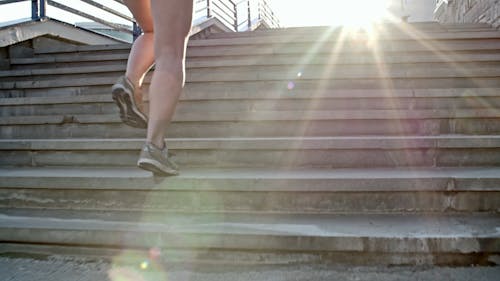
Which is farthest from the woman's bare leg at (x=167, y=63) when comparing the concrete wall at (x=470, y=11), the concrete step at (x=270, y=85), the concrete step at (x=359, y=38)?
the concrete wall at (x=470, y=11)

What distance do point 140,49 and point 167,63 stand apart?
29 cm

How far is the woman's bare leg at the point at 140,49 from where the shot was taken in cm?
172

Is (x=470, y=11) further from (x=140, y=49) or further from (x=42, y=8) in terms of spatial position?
(x=42, y=8)

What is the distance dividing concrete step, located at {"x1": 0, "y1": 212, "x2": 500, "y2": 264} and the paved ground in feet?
0.18

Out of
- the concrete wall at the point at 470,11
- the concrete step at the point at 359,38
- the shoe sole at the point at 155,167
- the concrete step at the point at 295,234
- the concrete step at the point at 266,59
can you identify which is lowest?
the concrete step at the point at 295,234

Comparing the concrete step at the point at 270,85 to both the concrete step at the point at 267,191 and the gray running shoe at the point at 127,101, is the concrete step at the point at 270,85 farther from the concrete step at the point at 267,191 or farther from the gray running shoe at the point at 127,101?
the concrete step at the point at 267,191

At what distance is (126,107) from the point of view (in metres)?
1.70

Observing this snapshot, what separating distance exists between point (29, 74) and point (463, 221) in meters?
3.85

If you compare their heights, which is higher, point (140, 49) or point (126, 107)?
point (140, 49)

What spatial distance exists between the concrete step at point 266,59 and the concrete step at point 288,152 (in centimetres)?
155

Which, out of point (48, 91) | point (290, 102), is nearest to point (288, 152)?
point (290, 102)

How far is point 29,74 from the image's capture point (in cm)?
357

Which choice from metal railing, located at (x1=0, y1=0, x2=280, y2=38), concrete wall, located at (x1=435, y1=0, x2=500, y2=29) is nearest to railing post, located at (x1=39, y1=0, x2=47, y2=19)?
metal railing, located at (x1=0, y1=0, x2=280, y2=38)

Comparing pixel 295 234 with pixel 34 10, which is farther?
pixel 34 10
